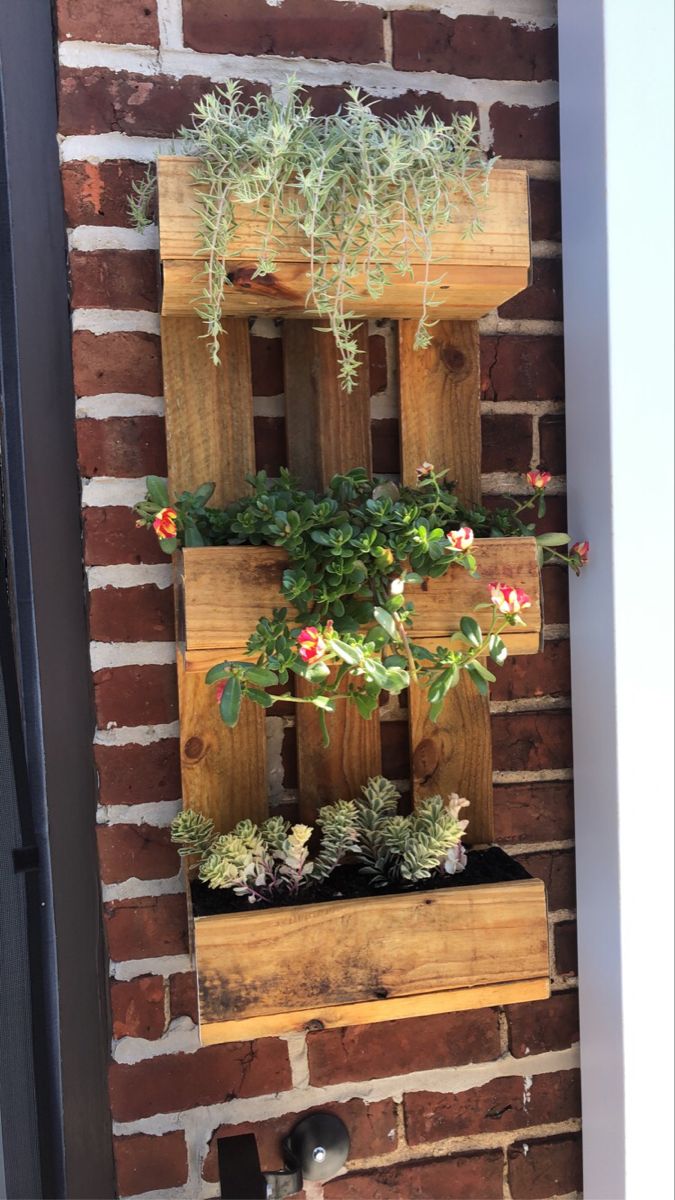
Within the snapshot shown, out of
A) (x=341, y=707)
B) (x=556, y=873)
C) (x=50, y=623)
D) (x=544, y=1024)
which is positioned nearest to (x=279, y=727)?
(x=341, y=707)

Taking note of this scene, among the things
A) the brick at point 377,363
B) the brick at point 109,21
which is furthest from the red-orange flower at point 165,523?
the brick at point 109,21

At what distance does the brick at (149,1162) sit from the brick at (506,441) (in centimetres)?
89

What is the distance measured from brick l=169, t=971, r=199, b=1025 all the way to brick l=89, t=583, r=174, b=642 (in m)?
0.40

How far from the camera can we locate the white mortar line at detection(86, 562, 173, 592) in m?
1.05

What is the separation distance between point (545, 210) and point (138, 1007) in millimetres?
1081

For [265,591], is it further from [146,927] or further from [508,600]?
[146,927]

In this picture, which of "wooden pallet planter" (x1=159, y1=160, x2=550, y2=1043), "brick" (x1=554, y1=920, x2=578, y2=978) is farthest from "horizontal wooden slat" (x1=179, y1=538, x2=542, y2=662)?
"brick" (x1=554, y1=920, x2=578, y2=978)

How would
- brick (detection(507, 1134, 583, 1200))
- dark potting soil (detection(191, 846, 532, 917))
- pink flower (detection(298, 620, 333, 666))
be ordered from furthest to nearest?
1. brick (detection(507, 1134, 583, 1200))
2. dark potting soil (detection(191, 846, 532, 917))
3. pink flower (detection(298, 620, 333, 666))

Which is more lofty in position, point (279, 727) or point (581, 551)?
point (581, 551)

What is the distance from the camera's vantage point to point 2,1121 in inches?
40.1

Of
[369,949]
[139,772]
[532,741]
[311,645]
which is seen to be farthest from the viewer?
[532,741]

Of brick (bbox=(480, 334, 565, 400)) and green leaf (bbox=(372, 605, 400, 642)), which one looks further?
brick (bbox=(480, 334, 565, 400))

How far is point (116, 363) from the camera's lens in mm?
1040

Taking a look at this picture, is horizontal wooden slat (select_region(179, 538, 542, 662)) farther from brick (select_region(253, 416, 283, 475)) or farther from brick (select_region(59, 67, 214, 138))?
brick (select_region(59, 67, 214, 138))
